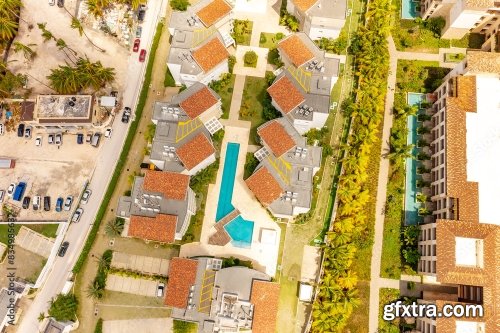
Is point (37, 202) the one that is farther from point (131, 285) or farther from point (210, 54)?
point (210, 54)

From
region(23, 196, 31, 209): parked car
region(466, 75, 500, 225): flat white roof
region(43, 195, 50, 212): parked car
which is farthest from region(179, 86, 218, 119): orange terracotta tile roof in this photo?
region(466, 75, 500, 225): flat white roof

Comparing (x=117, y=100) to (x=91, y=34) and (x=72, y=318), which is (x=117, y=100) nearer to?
(x=91, y=34)

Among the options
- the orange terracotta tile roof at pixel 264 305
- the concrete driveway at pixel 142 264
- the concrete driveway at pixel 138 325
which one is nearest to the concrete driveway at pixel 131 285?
the concrete driveway at pixel 142 264

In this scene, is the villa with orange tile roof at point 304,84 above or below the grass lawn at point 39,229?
above

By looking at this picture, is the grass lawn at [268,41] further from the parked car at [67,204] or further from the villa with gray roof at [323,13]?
the parked car at [67,204]

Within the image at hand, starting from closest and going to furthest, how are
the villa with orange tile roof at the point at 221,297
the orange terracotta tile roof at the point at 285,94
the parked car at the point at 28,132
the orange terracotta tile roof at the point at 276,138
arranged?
the villa with orange tile roof at the point at 221,297, the orange terracotta tile roof at the point at 276,138, the orange terracotta tile roof at the point at 285,94, the parked car at the point at 28,132

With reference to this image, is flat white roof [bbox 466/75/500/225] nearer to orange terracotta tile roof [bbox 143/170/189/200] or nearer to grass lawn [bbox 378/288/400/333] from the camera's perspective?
grass lawn [bbox 378/288/400/333]

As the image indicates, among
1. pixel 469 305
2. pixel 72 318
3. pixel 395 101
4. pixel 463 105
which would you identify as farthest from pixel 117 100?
pixel 469 305
